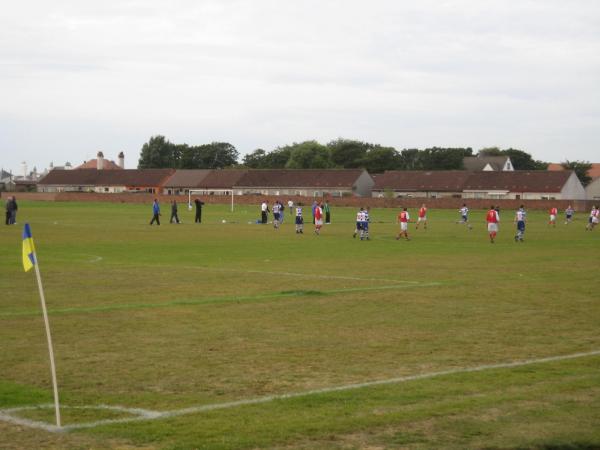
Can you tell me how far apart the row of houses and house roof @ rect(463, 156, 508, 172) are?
31537 millimetres

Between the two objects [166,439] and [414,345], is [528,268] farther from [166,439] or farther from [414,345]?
[166,439]

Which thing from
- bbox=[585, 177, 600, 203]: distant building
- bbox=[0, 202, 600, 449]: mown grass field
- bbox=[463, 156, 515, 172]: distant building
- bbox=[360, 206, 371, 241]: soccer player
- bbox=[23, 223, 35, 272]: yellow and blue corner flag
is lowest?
bbox=[0, 202, 600, 449]: mown grass field

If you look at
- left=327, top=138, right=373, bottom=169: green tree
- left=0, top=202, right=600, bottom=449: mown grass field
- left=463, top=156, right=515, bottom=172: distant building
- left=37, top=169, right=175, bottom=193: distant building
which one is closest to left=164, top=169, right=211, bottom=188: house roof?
left=37, top=169, right=175, bottom=193: distant building

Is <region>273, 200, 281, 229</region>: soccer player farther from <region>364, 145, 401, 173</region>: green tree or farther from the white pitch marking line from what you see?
<region>364, 145, 401, 173</region>: green tree

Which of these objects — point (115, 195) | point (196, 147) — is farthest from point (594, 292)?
point (196, 147)

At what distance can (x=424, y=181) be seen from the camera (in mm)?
134000

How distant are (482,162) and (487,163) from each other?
2.09 meters

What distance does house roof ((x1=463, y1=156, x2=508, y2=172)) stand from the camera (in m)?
166

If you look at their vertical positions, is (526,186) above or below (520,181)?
below

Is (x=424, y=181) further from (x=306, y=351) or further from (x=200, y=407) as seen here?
(x=200, y=407)

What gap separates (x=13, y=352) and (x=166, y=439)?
5.27 meters

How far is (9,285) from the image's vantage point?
71.1ft

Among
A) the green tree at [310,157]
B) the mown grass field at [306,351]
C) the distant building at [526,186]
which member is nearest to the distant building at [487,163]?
the green tree at [310,157]

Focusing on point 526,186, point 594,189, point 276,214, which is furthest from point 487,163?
point 276,214
